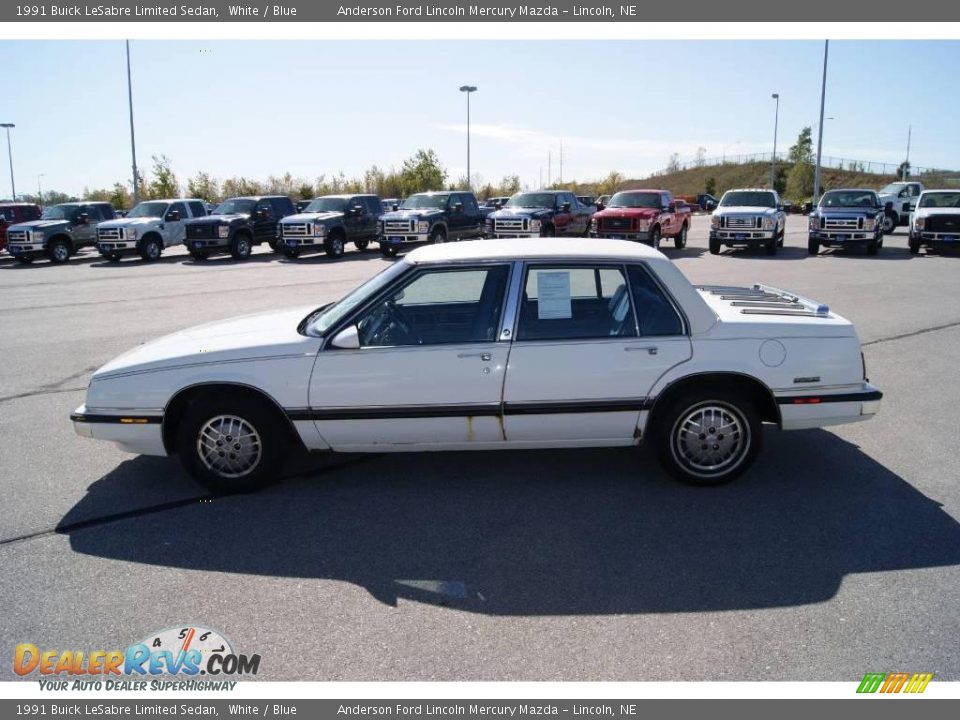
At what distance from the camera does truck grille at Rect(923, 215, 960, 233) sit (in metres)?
21.6

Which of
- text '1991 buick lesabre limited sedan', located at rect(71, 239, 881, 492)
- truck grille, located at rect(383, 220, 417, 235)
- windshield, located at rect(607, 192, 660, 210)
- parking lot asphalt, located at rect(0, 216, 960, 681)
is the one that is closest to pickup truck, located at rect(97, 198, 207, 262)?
truck grille, located at rect(383, 220, 417, 235)

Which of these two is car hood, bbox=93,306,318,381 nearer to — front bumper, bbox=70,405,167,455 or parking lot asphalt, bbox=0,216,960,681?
front bumper, bbox=70,405,167,455

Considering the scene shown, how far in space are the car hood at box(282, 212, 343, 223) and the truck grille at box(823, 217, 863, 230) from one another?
14614mm

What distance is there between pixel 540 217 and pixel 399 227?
4237 millimetres

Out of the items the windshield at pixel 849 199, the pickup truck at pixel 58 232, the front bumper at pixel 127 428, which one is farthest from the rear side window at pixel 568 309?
the pickup truck at pixel 58 232

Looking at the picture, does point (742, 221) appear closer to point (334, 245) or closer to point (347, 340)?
point (334, 245)

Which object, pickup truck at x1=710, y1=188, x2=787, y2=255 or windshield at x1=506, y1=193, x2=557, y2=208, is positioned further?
windshield at x1=506, y1=193, x2=557, y2=208

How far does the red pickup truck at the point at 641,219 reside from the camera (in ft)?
73.3

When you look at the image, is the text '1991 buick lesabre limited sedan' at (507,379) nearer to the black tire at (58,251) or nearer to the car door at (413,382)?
the car door at (413,382)

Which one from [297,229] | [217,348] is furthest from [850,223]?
[217,348]

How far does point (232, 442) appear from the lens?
15.8 ft

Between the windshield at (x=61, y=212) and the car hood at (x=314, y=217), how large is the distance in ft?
24.0

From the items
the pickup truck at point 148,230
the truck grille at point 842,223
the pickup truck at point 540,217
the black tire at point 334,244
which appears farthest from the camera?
the black tire at point 334,244

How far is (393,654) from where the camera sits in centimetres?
321
